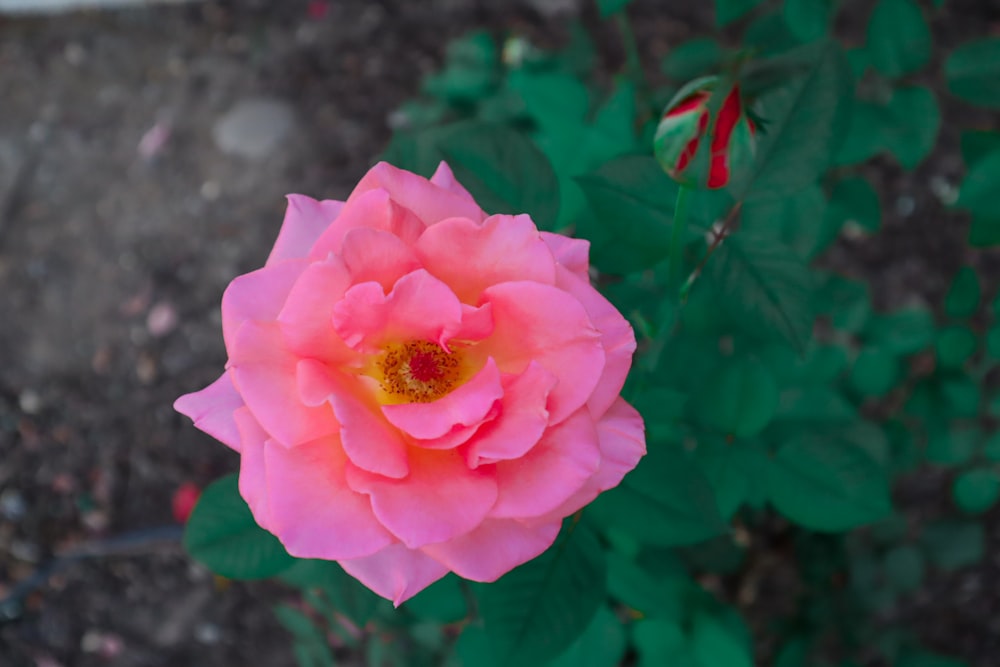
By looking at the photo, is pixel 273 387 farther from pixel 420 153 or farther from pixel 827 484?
pixel 827 484

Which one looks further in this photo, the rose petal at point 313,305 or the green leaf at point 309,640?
the green leaf at point 309,640

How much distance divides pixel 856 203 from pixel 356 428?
3.00 feet

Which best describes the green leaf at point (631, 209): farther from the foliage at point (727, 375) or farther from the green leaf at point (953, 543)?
the green leaf at point (953, 543)

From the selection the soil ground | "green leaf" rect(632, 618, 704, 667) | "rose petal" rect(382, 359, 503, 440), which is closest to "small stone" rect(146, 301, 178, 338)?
the soil ground

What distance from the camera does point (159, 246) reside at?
2.38 meters

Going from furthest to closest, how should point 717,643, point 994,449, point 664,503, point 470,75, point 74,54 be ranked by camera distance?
point 74,54 → point 470,75 → point 994,449 → point 717,643 → point 664,503

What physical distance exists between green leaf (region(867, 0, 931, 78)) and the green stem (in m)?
0.49

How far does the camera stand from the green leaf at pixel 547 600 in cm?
70

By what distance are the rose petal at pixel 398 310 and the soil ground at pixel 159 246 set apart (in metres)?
1.58

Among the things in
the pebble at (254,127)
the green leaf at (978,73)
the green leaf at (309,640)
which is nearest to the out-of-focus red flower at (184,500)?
the green leaf at (309,640)

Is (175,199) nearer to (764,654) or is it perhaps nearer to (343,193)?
(343,193)

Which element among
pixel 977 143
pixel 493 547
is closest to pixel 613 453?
pixel 493 547

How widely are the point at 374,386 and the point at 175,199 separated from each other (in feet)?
6.67

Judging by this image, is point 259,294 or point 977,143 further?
point 977,143
